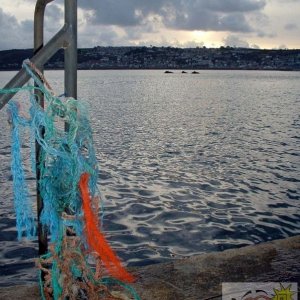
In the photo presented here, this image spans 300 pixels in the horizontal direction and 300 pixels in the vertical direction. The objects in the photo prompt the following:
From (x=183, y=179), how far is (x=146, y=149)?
651cm

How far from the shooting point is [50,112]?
300 centimetres

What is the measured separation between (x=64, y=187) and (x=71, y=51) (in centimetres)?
110

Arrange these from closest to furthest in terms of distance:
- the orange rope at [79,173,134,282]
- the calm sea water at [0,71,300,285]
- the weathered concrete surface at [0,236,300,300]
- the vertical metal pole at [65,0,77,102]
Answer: the orange rope at [79,173,134,282] < the vertical metal pole at [65,0,77,102] < the weathered concrete surface at [0,236,300,300] < the calm sea water at [0,71,300,285]

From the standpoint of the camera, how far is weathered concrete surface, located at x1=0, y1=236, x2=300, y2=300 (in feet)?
13.9

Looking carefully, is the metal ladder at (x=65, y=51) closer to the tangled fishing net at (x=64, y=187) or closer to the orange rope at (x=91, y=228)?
the tangled fishing net at (x=64, y=187)

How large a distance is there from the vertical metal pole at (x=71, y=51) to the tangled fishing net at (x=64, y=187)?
0.14 meters

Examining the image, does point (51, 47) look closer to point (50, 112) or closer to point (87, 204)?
point (50, 112)

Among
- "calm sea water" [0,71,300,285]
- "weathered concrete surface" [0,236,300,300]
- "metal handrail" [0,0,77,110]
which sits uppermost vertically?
"metal handrail" [0,0,77,110]

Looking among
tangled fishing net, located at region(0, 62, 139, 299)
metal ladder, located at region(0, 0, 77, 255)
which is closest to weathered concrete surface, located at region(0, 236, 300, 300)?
tangled fishing net, located at region(0, 62, 139, 299)

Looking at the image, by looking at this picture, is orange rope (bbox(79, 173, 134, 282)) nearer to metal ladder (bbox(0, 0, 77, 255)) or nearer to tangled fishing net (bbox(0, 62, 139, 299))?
tangled fishing net (bbox(0, 62, 139, 299))

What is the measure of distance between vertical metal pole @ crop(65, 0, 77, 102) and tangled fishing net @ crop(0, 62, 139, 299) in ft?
0.47

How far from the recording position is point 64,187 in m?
3.16

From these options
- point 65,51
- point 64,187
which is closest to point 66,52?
point 65,51

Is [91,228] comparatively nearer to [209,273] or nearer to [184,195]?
[209,273]
